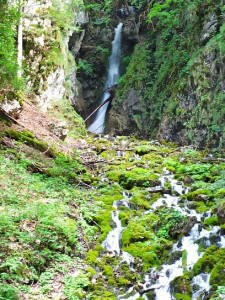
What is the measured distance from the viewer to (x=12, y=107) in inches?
381

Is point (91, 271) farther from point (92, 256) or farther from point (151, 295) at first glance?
point (151, 295)

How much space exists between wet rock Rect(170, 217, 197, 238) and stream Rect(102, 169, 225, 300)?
91 mm

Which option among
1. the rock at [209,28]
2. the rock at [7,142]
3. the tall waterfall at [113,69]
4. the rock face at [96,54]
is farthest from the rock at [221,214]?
the rock face at [96,54]

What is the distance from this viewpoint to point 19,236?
526cm

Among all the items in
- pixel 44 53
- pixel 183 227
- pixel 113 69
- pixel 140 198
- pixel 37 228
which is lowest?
pixel 183 227

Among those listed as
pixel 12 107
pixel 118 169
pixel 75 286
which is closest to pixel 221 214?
pixel 75 286

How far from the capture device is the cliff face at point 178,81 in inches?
549

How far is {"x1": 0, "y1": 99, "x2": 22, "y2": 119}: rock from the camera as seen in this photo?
9.29 meters

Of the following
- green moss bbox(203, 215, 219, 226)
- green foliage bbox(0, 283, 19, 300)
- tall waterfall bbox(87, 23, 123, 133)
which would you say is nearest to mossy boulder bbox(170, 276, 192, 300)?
green moss bbox(203, 215, 219, 226)

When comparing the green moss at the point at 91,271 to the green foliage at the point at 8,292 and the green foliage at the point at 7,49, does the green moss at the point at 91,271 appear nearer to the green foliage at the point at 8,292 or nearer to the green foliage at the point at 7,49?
the green foliage at the point at 8,292

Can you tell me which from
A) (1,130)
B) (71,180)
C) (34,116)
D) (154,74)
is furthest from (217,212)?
(154,74)

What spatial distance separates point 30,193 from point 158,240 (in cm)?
338

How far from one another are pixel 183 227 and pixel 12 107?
681 centimetres

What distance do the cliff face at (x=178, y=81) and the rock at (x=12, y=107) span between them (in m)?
8.87
